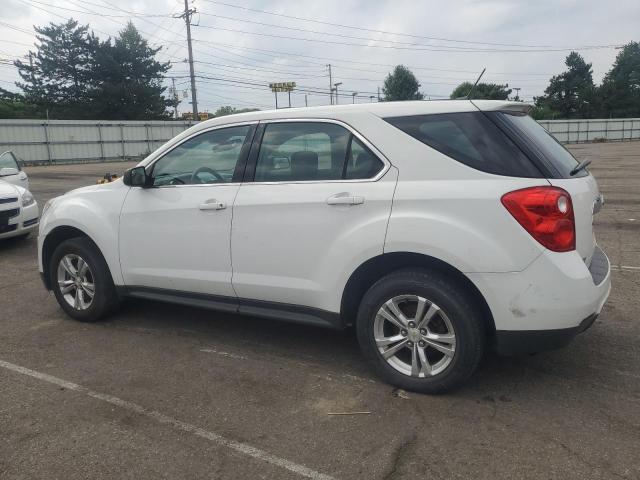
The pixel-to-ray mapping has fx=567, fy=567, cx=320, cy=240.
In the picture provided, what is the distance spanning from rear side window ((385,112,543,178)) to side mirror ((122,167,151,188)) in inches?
80.3

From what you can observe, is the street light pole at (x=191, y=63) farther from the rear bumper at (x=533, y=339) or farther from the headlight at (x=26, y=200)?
the rear bumper at (x=533, y=339)

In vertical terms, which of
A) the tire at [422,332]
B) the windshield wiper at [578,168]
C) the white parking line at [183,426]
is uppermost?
the windshield wiper at [578,168]

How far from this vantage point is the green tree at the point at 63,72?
51.9 m

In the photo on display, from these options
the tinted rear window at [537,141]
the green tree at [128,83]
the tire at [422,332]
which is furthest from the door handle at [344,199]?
the green tree at [128,83]

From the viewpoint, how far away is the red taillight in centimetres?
302

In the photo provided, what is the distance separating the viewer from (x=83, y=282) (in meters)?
4.91

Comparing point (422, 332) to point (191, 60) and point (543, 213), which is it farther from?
point (191, 60)

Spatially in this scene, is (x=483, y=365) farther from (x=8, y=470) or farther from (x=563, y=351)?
(x=8, y=470)

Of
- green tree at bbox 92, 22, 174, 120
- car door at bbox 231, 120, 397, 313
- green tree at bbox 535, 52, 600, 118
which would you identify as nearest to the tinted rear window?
car door at bbox 231, 120, 397, 313

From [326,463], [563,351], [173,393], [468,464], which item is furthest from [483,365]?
[173,393]

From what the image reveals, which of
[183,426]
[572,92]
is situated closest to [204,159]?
[183,426]

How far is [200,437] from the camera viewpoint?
9.98 feet

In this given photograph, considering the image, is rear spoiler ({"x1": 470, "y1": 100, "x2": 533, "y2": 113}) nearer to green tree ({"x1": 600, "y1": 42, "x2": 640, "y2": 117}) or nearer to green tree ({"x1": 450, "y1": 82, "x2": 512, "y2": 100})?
green tree ({"x1": 450, "y1": 82, "x2": 512, "y2": 100})

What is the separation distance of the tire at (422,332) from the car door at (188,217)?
45.0 inches
